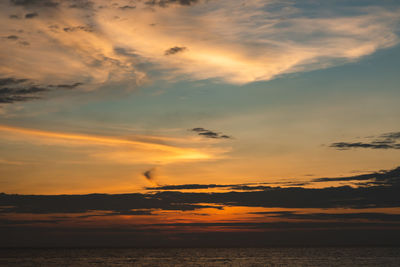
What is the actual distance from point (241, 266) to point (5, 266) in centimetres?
7912

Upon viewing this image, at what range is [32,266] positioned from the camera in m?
156

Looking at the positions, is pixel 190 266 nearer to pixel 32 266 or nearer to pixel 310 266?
pixel 310 266

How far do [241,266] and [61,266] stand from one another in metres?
61.2

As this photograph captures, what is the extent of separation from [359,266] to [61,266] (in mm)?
100276

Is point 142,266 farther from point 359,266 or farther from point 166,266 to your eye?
point 359,266

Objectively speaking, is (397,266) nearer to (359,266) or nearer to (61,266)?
(359,266)

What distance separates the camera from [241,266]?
154 meters

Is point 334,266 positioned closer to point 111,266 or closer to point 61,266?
point 111,266

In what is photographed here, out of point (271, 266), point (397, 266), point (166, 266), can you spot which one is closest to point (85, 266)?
point (166, 266)

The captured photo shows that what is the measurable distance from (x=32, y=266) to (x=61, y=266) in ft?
31.6

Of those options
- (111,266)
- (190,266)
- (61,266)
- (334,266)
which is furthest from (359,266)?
(61,266)

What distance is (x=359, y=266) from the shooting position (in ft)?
500

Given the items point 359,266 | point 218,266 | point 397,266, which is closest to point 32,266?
point 218,266

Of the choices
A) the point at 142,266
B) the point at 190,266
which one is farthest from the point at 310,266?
the point at 142,266
